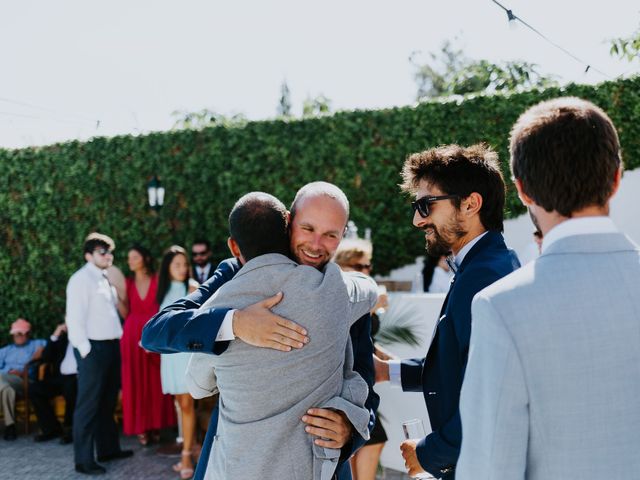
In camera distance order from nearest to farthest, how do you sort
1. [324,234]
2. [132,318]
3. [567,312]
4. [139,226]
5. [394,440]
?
[567,312]
[324,234]
[394,440]
[132,318]
[139,226]

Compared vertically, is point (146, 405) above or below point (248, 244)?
below

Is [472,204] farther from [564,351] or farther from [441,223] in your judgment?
[564,351]

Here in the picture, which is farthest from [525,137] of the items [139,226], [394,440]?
[139,226]

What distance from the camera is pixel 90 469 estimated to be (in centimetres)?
659

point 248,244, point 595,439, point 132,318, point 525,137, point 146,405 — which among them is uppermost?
point 525,137

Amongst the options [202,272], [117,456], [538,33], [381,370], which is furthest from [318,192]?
[202,272]

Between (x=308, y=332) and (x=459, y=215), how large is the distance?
2.31 ft

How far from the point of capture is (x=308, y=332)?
215 centimetres

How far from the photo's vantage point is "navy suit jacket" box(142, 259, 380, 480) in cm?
218

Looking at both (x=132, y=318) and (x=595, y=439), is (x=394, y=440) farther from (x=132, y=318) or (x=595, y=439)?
(x=595, y=439)

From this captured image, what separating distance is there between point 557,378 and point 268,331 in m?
0.98

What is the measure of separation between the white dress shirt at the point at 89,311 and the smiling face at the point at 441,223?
5016 mm

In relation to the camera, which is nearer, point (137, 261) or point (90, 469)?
point (90, 469)

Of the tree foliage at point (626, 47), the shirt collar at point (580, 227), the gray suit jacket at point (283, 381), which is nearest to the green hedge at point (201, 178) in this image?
the tree foliage at point (626, 47)
